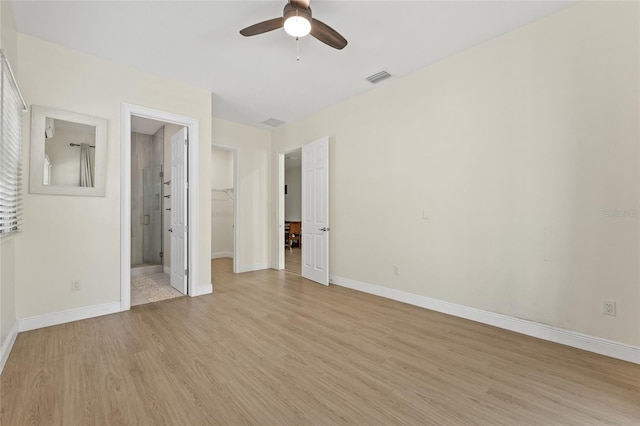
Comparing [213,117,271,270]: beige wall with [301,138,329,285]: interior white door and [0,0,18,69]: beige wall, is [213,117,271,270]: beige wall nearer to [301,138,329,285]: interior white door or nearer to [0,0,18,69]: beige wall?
[301,138,329,285]: interior white door

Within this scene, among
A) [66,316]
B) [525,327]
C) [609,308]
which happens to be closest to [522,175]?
[609,308]

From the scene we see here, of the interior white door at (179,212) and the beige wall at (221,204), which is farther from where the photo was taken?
the beige wall at (221,204)

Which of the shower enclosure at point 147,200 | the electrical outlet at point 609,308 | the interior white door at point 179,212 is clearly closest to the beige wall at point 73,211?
the interior white door at point 179,212

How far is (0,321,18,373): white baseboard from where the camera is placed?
213 cm

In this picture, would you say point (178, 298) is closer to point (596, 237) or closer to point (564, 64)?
point (596, 237)

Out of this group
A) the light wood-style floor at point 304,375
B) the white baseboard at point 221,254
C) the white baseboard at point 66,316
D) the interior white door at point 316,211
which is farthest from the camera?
the white baseboard at point 221,254

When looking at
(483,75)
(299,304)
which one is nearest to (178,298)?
(299,304)

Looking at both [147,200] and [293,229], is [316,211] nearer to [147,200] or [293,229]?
[147,200]

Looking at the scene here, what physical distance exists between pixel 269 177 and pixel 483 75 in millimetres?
4210

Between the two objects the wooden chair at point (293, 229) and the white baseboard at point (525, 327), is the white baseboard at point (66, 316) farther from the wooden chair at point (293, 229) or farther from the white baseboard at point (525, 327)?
the wooden chair at point (293, 229)

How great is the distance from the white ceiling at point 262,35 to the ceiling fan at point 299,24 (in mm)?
226

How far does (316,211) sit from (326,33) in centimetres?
291

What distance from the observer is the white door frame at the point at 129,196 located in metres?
3.38

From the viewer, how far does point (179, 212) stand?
167 inches
